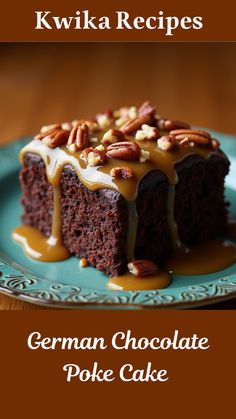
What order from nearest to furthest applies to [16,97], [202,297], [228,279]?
[202,297] → [228,279] → [16,97]

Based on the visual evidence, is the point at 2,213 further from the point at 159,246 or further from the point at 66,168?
the point at 159,246

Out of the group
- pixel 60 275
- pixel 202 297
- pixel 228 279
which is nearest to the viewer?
pixel 202 297

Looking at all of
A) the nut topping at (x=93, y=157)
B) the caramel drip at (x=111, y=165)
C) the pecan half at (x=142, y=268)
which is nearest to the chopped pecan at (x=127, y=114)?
the caramel drip at (x=111, y=165)

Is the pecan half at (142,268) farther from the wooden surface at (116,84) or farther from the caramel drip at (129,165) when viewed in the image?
the wooden surface at (116,84)

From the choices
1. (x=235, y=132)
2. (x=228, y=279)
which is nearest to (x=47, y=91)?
(x=235, y=132)

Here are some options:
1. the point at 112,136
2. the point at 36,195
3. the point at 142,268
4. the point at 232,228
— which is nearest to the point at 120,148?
the point at 112,136

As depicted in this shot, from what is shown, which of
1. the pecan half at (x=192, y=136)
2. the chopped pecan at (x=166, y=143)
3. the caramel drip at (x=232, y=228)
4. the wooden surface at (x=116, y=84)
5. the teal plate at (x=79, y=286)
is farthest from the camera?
the wooden surface at (x=116, y=84)

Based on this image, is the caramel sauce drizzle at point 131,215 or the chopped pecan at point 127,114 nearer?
the caramel sauce drizzle at point 131,215
